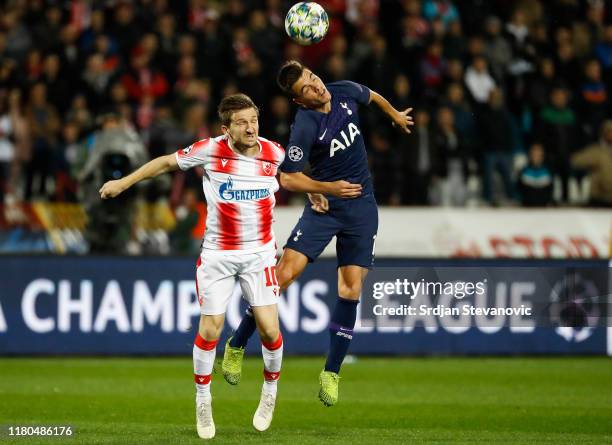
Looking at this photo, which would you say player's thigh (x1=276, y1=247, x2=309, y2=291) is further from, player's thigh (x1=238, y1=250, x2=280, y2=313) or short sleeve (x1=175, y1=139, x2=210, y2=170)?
short sleeve (x1=175, y1=139, x2=210, y2=170)

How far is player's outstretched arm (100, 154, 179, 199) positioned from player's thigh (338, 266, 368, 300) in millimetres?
2101

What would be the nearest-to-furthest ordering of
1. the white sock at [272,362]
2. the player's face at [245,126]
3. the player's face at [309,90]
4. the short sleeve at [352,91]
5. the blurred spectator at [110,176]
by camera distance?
1. the player's face at [245,126]
2. the white sock at [272,362]
3. the player's face at [309,90]
4. the short sleeve at [352,91]
5. the blurred spectator at [110,176]

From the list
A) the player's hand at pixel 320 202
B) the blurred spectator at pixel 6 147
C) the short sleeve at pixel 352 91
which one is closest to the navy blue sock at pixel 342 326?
the player's hand at pixel 320 202

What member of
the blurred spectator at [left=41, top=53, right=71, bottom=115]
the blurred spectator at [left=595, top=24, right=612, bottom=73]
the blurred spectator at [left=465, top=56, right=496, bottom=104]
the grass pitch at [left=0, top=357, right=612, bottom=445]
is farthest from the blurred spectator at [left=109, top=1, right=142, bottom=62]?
the blurred spectator at [left=595, top=24, right=612, bottom=73]

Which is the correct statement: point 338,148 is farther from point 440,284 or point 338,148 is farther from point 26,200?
point 26,200

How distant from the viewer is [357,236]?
1010 cm

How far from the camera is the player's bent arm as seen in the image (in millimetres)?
9422

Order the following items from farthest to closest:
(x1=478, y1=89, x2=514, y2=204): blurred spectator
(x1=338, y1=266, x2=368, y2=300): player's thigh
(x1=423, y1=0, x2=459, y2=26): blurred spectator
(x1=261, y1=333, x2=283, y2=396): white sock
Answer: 1. (x1=423, y1=0, x2=459, y2=26): blurred spectator
2. (x1=478, y1=89, x2=514, y2=204): blurred spectator
3. (x1=338, y1=266, x2=368, y2=300): player's thigh
4. (x1=261, y1=333, x2=283, y2=396): white sock

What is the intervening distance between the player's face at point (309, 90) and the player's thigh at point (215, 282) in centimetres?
159

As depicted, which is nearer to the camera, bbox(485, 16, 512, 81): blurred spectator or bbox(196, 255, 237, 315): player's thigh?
bbox(196, 255, 237, 315): player's thigh

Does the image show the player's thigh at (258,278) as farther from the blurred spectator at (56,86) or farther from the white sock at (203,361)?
the blurred spectator at (56,86)

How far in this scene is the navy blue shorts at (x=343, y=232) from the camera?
10.1m

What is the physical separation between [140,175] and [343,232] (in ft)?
7.54

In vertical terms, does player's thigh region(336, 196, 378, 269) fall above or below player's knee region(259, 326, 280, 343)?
above
